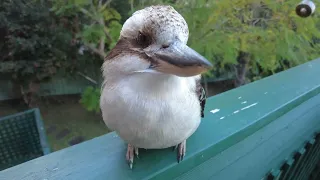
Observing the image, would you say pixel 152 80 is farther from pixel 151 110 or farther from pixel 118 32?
pixel 118 32

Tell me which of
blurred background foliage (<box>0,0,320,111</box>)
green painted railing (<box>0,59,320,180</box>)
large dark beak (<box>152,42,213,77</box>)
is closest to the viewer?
large dark beak (<box>152,42,213,77</box>)

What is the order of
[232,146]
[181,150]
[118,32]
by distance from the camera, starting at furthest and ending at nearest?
[118,32]
[232,146]
[181,150]

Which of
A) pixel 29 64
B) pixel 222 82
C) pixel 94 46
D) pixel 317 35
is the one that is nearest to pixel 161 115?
pixel 317 35

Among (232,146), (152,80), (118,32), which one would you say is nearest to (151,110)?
(152,80)

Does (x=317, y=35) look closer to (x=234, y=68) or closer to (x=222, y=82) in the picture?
(x=234, y=68)

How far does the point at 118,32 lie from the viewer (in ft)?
6.94

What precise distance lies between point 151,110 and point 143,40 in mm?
132

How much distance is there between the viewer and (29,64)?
312 centimetres

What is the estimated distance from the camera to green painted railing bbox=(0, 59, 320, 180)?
69cm

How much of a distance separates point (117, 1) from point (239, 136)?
2.06 m

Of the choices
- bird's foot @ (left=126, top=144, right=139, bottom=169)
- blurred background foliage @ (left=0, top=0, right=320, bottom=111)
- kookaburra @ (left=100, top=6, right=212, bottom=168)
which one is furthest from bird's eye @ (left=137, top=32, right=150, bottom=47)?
blurred background foliage @ (left=0, top=0, right=320, bottom=111)

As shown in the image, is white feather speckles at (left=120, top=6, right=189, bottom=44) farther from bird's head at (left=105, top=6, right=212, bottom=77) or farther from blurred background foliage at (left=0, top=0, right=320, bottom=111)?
blurred background foliage at (left=0, top=0, right=320, bottom=111)

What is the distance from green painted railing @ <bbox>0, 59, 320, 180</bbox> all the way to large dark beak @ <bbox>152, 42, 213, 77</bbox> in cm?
26

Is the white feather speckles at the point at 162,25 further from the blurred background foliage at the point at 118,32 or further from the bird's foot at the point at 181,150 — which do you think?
the blurred background foliage at the point at 118,32
